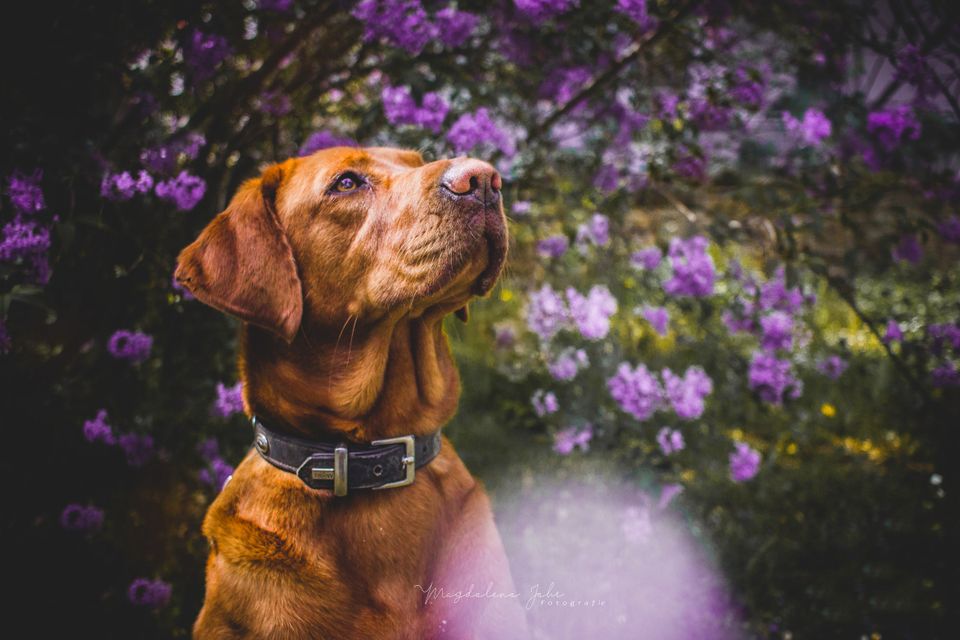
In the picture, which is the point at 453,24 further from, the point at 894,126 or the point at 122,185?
the point at 894,126

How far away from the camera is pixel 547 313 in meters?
2.73

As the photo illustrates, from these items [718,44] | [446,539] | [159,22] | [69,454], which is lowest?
[69,454]

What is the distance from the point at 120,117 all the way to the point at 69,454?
1.36 metres

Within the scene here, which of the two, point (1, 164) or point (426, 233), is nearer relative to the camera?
point (426, 233)

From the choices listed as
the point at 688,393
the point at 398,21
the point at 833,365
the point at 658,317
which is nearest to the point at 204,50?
the point at 398,21

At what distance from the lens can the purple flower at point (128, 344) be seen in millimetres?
2143

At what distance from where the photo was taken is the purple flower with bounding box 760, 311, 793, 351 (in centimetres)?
258

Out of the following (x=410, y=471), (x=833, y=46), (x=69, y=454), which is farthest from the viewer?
(x=833, y=46)

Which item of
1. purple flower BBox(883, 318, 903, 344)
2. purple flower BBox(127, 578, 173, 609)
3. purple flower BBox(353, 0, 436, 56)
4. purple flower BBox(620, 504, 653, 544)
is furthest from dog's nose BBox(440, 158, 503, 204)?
purple flower BBox(883, 318, 903, 344)

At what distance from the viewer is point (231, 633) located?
1479 millimetres

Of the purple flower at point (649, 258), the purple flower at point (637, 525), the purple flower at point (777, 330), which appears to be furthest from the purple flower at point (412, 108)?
the purple flower at point (637, 525)

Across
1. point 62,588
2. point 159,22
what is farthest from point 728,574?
point 159,22

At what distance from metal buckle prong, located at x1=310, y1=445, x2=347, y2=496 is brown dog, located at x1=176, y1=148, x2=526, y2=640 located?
0.15 ft

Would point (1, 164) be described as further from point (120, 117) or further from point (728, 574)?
point (728, 574)
